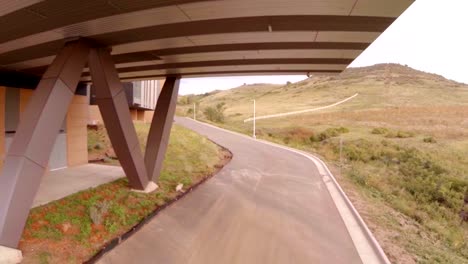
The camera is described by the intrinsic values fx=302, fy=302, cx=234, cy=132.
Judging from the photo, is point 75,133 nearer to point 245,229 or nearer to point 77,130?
point 77,130

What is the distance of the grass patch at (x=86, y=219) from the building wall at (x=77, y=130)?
5172mm

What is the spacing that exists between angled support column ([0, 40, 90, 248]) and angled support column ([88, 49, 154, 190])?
2.98ft

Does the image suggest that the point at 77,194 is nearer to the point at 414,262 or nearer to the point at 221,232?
the point at 221,232

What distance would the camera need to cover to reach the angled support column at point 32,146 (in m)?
5.66

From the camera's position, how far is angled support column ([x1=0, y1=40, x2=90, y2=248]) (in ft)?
18.6

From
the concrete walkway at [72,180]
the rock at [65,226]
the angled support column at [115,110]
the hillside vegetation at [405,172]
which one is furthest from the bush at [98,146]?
the hillside vegetation at [405,172]

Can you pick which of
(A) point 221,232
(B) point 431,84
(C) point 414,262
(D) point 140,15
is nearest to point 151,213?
(A) point 221,232

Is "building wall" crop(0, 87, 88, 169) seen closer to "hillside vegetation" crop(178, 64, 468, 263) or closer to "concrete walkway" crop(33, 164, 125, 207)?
"concrete walkway" crop(33, 164, 125, 207)

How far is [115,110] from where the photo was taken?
799 cm

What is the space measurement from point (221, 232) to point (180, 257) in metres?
1.54

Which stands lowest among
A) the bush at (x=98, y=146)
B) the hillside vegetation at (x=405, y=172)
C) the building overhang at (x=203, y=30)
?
the hillside vegetation at (x=405, y=172)

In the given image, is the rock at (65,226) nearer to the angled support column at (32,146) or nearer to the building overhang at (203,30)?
the angled support column at (32,146)

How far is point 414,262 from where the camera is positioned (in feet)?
19.8

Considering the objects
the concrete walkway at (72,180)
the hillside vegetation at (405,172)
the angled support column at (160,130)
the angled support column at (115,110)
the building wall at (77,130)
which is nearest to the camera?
the angled support column at (115,110)
